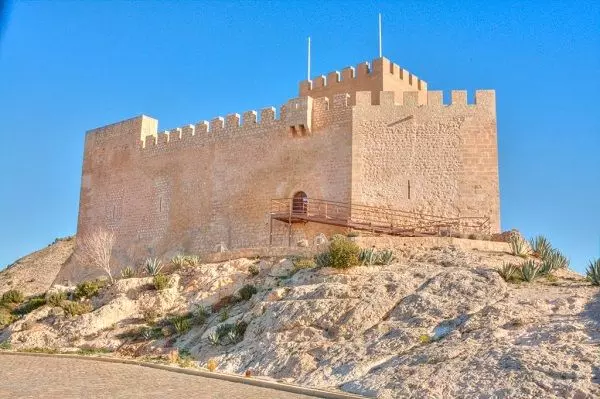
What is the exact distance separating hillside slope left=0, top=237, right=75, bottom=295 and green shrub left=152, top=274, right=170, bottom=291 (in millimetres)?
12444

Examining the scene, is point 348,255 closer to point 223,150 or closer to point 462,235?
point 462,235

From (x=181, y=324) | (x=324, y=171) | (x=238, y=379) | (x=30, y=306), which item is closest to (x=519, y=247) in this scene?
(x=324, y=171)

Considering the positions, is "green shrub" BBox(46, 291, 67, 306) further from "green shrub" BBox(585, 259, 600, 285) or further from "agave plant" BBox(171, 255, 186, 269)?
"green shrub" BBox(585, 259, 600, 285)

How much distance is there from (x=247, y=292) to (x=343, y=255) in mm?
2577

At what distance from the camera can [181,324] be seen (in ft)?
46.8

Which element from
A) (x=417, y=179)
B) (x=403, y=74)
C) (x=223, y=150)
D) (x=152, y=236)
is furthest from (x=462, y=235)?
(x=152, y=236)

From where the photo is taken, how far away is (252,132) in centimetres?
2239

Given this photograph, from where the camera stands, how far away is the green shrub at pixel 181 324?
1416 centimetres

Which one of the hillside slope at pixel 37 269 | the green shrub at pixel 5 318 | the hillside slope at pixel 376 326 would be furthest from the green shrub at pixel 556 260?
the hillside slope at pixel 37 269

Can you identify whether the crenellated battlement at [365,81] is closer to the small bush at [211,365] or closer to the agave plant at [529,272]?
the agave plant at [529,272]

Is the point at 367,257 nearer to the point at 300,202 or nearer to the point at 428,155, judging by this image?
the point at 428,155

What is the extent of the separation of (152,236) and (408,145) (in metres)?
11.0

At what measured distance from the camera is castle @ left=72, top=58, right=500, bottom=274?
1881cm

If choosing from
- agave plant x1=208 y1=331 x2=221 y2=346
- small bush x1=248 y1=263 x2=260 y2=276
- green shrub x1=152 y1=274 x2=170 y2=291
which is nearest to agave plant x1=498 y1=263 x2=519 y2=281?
agave plant x1=208 y1=331 x2=221 y2=346
